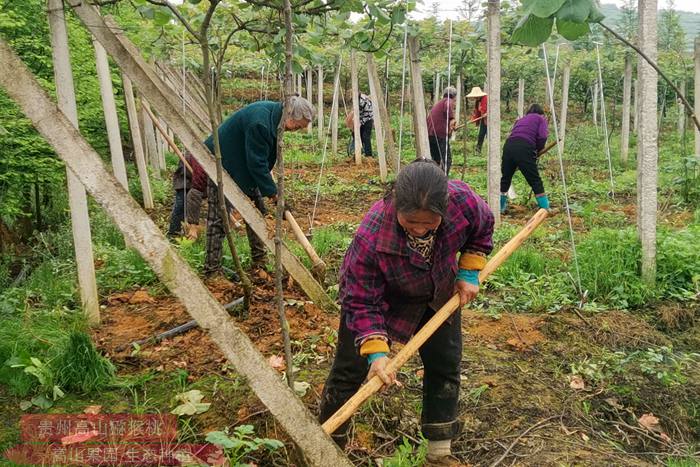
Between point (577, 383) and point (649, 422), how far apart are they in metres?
0.42

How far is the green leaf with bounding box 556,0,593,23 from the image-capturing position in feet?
3.98

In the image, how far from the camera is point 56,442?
2369 millimetres

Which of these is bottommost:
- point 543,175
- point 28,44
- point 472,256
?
point 543,175

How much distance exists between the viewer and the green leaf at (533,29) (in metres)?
1.39

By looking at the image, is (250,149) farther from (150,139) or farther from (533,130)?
(150,139)

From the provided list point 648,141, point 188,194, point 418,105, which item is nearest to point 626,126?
point 418,105

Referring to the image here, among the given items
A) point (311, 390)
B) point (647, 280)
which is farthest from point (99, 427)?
point (647, 280)

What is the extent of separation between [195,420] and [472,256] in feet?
5.13

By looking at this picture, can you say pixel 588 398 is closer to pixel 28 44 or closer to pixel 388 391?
pixel 388 391

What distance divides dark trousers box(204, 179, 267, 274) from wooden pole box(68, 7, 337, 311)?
30.8 inches

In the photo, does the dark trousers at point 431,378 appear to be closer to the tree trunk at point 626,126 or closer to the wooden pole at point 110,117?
the wooden pole at point 110,117

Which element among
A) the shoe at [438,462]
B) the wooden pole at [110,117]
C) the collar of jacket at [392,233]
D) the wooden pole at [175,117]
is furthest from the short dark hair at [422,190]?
the wooden pole at [110,117]

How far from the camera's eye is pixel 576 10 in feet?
4.00

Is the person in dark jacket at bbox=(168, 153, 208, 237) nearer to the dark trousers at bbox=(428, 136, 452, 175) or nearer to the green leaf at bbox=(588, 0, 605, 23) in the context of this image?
the dark trousers at bbox=(428, 136, 452, 175)
